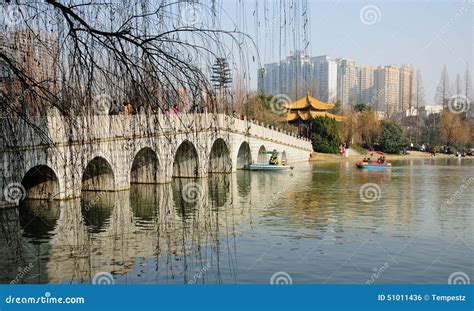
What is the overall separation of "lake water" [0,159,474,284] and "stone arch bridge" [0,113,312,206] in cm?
41

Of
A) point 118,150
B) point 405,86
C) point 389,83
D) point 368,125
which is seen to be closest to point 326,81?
point 368,125

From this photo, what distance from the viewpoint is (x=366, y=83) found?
67.8 meters

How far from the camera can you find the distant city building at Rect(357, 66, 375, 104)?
65438mm

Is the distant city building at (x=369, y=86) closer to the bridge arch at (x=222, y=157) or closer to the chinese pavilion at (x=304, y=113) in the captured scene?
the chinese pavilion at (x=304, y=113)

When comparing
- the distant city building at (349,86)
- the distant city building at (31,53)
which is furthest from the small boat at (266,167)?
the distant city building at (349,86)

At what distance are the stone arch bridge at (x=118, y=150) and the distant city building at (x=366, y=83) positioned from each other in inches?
1105

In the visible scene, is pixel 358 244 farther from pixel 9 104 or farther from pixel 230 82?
pixel 9 104

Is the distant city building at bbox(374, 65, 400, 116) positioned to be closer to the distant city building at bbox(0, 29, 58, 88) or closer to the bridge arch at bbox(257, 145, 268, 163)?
the bridge arch at bbox(257, 145, 268, 163)

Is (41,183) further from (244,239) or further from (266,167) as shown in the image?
(266,167)

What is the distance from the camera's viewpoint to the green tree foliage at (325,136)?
140 ft

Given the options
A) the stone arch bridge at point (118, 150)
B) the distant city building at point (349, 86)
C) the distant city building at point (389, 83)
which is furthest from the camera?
the distant city building at point (389, 83)

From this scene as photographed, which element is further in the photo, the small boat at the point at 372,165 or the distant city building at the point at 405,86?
the distant city building at the point at 405,86

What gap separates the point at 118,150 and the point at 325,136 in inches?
1208

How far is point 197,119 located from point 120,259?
5.22m
